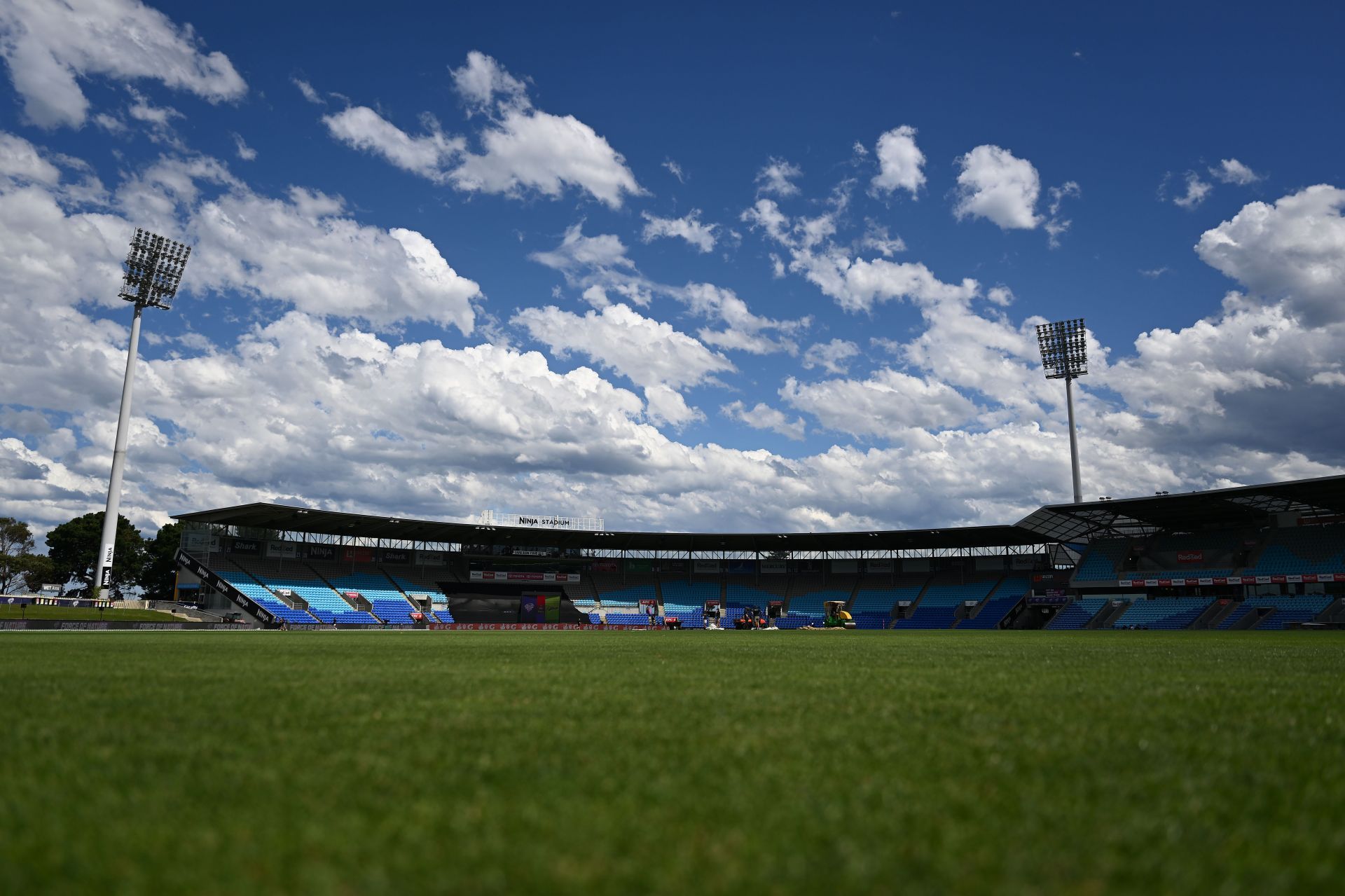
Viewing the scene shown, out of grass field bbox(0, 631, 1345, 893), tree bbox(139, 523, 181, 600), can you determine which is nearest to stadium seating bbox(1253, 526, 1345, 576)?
grass field bbox(0, 631, 1345, 893)

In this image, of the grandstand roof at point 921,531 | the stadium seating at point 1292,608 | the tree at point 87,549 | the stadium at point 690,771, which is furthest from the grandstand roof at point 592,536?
the stadium at point 690,771

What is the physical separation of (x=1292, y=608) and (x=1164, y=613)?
692cm

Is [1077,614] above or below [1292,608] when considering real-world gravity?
below

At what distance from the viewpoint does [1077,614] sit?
60.1m

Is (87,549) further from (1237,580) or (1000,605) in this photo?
(1237,580)

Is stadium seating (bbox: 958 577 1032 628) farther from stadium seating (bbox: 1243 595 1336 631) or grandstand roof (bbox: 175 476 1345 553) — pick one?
stadium seating (bbox: 1243 595 1336 631)

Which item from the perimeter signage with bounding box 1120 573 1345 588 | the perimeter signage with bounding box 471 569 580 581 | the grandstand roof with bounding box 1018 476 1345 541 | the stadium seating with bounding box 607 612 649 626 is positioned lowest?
the stadium seating with bounding box 607 612 649 626

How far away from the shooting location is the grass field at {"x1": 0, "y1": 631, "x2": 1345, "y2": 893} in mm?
2295

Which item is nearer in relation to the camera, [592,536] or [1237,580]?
[1237,580]

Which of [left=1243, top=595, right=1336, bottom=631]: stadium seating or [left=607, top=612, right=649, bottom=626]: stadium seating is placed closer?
[left=1243, top=595, right=1336, bottom=631]: stadium seating

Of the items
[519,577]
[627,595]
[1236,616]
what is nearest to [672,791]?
[1236,616]

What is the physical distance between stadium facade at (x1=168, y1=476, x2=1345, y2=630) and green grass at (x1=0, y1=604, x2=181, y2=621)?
6.26 meters

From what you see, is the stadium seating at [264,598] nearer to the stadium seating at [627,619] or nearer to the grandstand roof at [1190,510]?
the stadium seating at [627,619]

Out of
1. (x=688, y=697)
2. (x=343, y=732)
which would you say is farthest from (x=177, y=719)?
(x=688, y=697)
